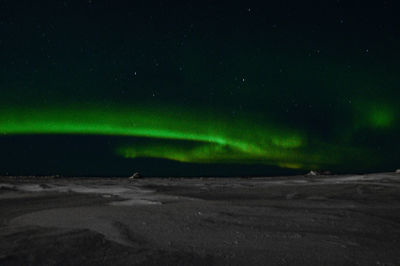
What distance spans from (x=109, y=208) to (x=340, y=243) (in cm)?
369

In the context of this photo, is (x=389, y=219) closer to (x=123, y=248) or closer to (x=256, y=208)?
(x=256, y=208)

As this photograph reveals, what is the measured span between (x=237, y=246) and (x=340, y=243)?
100 centimetres

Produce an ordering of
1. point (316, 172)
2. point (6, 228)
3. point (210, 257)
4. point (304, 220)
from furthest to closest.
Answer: point (316, 172)
point (304, 220)
point (6, 228)
point (210, 257)

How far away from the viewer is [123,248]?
10.6 ft

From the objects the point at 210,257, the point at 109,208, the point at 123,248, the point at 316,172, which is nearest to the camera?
the point at 210,257

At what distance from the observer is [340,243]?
3.31m

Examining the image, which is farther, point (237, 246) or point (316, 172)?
point (316, 172)

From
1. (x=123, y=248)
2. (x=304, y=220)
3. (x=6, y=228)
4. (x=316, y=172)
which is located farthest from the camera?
(x=316, y=172)

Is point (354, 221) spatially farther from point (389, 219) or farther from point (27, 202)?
point (27, 202)

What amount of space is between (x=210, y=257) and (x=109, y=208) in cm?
314

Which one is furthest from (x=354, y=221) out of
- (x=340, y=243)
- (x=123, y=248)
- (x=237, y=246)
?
(x=123, y=248)

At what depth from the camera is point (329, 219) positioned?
4.51 metres

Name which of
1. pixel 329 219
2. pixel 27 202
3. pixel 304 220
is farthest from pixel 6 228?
pixel 329 219

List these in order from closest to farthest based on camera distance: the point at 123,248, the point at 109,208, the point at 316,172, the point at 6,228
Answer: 1. the point at 123,248
2. the point at 6,228
3. the point at 109,208
4. the point at 316,172
